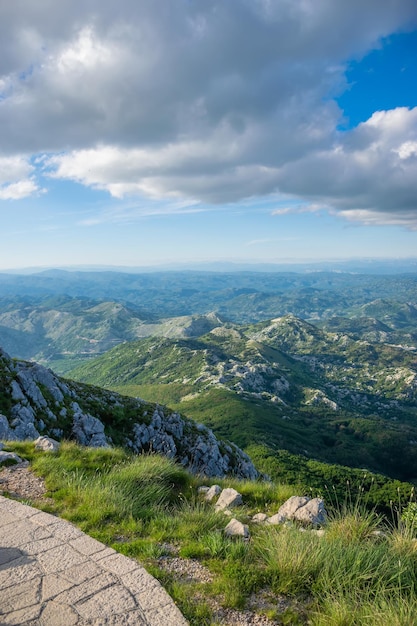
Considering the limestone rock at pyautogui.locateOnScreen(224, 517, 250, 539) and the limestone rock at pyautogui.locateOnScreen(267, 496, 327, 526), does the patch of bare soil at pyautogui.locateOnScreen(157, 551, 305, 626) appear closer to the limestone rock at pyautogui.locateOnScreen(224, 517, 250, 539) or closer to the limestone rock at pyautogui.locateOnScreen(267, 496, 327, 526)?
the limestone rock at pyautogui.locateOnScreen(224, 517, 250, 539)

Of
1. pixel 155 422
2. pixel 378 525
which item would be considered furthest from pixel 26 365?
pixel 378 525

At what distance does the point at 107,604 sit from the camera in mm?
6305

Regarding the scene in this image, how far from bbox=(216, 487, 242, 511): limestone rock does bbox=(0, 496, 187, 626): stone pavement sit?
4.70 meters

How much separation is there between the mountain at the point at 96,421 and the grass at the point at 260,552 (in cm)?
2123

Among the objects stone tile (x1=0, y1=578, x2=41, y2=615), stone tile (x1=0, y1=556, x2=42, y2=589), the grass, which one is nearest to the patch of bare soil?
the grass

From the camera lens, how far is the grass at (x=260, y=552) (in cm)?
612

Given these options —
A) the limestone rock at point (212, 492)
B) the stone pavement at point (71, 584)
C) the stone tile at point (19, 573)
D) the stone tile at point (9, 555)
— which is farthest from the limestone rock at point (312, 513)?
the stone tile at point (9, 555)

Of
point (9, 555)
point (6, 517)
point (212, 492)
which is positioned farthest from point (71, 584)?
point (212, 492)

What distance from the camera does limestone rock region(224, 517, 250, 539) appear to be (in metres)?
8.88

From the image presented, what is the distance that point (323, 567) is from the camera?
686 cm

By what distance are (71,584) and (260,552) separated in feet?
13.2

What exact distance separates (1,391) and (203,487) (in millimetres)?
31979

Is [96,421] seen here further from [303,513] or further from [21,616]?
[21,616]

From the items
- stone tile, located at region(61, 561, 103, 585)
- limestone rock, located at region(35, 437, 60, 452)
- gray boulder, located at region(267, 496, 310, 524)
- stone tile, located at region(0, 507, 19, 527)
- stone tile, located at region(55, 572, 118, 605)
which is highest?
stone tile, located at region(55, 572, 118, 605)
